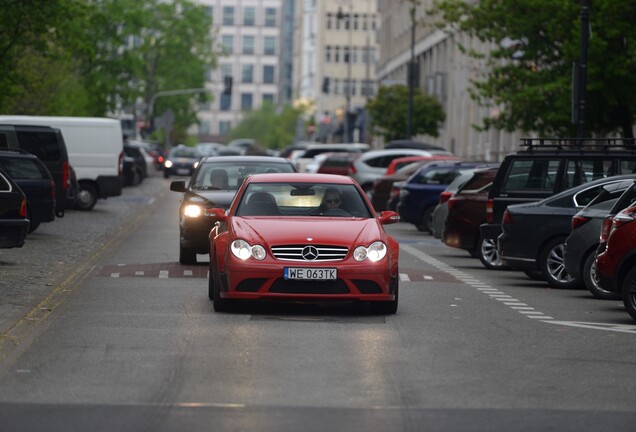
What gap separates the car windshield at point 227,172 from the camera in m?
23.8

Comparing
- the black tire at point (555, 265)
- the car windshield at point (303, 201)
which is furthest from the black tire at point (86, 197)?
the car windshield at point (303, 201)

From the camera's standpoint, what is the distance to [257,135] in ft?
647

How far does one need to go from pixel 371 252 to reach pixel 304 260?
2.21 feet

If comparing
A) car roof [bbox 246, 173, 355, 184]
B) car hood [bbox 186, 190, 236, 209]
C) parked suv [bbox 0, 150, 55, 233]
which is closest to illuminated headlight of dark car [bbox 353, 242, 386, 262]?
car roof [bbox 246, 173, 355, 184]

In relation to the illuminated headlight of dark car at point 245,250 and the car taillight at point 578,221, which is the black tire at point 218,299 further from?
the car taillight at point 578,221

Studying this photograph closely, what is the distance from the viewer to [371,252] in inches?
640

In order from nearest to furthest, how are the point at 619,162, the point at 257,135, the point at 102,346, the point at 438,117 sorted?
the point at 102,346, the point at 619,162, the point at 438,117, the point at 257,135

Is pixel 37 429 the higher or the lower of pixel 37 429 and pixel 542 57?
the lower

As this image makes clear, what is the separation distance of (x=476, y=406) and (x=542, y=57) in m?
33.2

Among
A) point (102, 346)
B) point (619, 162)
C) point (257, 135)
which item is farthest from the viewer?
point (257, 135)

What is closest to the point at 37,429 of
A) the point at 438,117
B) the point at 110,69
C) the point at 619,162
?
the point at 619,162

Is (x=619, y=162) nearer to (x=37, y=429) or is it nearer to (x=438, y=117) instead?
(x=37, y=429)

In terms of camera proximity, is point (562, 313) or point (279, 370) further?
point (562, 313)

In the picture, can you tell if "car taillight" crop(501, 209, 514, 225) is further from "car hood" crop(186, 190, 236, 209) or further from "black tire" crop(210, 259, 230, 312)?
"black tire" crop(210, 259, 230, 312)
